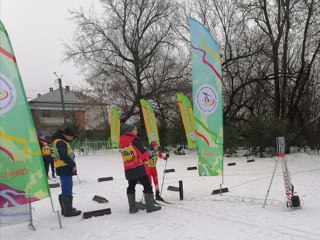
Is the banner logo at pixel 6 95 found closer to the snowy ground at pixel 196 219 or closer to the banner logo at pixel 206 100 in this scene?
the snowy ground at pixel 196 219

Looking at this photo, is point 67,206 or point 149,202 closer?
point 67,206

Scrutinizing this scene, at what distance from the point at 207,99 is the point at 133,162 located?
2.51 metres

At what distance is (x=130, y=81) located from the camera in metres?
28.6

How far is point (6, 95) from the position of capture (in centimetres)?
538

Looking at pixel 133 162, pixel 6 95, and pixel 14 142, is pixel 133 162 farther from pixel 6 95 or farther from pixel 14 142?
pixel 6 95

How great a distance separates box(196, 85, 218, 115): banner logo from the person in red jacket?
201 centimetres

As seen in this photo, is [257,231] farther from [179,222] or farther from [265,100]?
[265,100]

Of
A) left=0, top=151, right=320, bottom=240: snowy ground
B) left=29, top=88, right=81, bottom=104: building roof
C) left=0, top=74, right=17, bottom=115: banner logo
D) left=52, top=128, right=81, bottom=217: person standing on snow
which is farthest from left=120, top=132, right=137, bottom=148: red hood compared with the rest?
left=29, top=88, right=81, bottom=104: building roof

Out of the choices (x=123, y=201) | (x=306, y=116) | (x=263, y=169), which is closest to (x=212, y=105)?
(x=123, y=201)

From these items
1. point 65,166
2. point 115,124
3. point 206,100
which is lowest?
point 65,166

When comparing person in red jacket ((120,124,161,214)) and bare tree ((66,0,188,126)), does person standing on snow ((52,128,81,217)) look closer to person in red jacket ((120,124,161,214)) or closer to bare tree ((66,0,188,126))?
person in red jacket ((120,124,161,214))

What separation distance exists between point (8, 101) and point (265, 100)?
22.9 meters

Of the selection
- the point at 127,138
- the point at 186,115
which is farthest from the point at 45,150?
the point at 186,115

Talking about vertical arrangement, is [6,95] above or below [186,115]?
below
